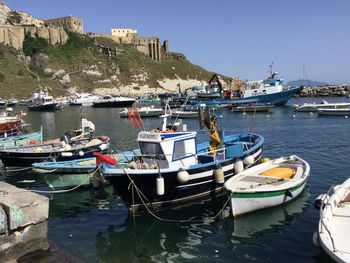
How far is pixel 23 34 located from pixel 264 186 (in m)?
140

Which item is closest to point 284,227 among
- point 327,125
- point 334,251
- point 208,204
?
point 208,204

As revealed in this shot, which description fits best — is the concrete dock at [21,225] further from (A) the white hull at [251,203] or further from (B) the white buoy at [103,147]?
(B) the white buoy at [103,147]

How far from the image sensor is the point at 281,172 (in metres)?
17.4

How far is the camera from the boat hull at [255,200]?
14.4 meters

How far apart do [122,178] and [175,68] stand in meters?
160

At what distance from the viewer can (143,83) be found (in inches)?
5846

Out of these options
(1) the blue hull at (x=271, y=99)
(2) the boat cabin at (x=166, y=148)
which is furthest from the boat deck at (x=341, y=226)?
(1) the blue hull at (x=271, y=99)

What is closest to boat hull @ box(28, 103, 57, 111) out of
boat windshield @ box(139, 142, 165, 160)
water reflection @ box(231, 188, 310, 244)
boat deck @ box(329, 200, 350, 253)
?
boat windshield @ box(139, 142, 165, 160)

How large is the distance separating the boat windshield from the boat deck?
24.0ft

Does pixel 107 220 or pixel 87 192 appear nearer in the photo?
pixel 107 220

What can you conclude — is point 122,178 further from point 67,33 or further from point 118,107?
point 67,33

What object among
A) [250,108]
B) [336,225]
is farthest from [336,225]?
[250,108]

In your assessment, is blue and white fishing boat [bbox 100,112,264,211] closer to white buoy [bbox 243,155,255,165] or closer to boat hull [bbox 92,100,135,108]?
white buoy [bbox 243,155,255,165]

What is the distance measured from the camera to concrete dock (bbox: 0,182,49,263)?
9.27 m
